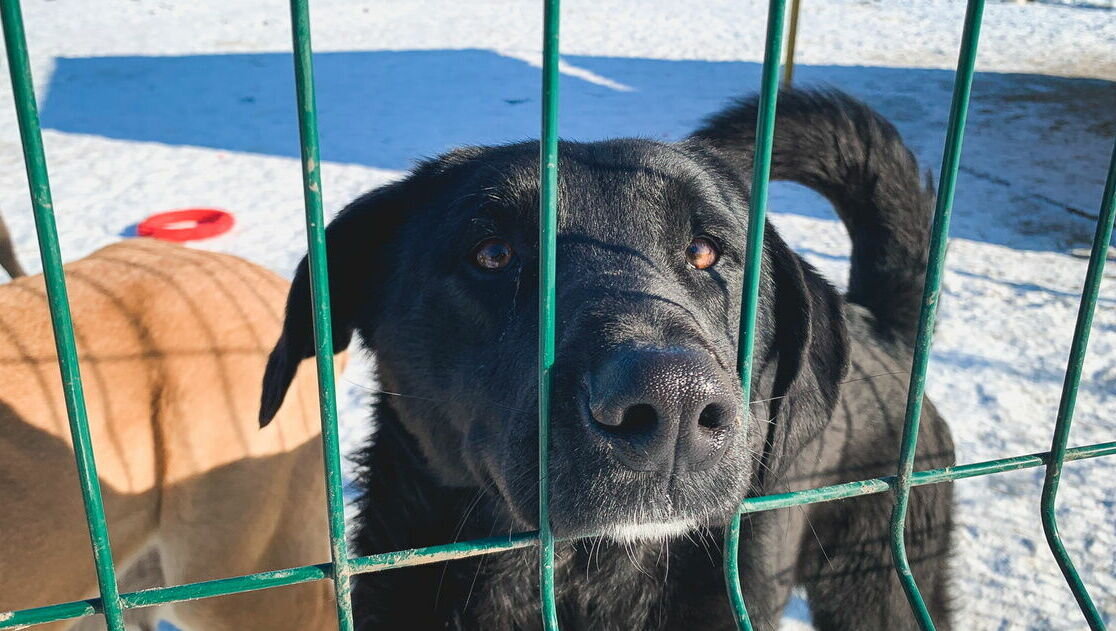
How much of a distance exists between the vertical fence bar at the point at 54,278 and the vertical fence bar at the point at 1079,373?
145 centimetres

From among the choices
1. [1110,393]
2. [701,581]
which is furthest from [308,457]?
[1110,393]

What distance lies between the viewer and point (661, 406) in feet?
3.60

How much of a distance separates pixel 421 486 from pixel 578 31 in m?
12.2

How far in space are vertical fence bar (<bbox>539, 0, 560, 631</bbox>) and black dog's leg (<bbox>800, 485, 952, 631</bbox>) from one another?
1.40 meters

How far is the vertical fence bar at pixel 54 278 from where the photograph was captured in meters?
0.87

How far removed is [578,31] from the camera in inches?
516

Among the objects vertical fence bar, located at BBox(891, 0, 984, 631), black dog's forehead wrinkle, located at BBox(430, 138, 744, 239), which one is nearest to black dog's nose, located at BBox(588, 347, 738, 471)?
vertical fence bar, located at BBox(891, 0, 984, 631)

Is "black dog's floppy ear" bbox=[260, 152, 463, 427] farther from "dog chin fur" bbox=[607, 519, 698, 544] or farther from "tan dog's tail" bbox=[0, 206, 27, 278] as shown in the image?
"tan dog's tail" bbox=[0, 206, 27, 278]

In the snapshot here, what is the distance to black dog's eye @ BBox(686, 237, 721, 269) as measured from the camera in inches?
68.5

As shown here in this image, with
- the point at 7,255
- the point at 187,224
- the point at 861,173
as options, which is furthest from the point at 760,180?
the point at 187,224

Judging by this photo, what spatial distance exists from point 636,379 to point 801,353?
843 mm

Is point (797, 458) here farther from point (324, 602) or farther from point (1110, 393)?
point (1110, 393)

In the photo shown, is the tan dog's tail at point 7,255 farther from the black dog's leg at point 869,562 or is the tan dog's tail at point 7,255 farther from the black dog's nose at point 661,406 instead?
the black dog's leg at point 869,562

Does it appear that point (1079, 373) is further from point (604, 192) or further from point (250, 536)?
point (250, 536)
